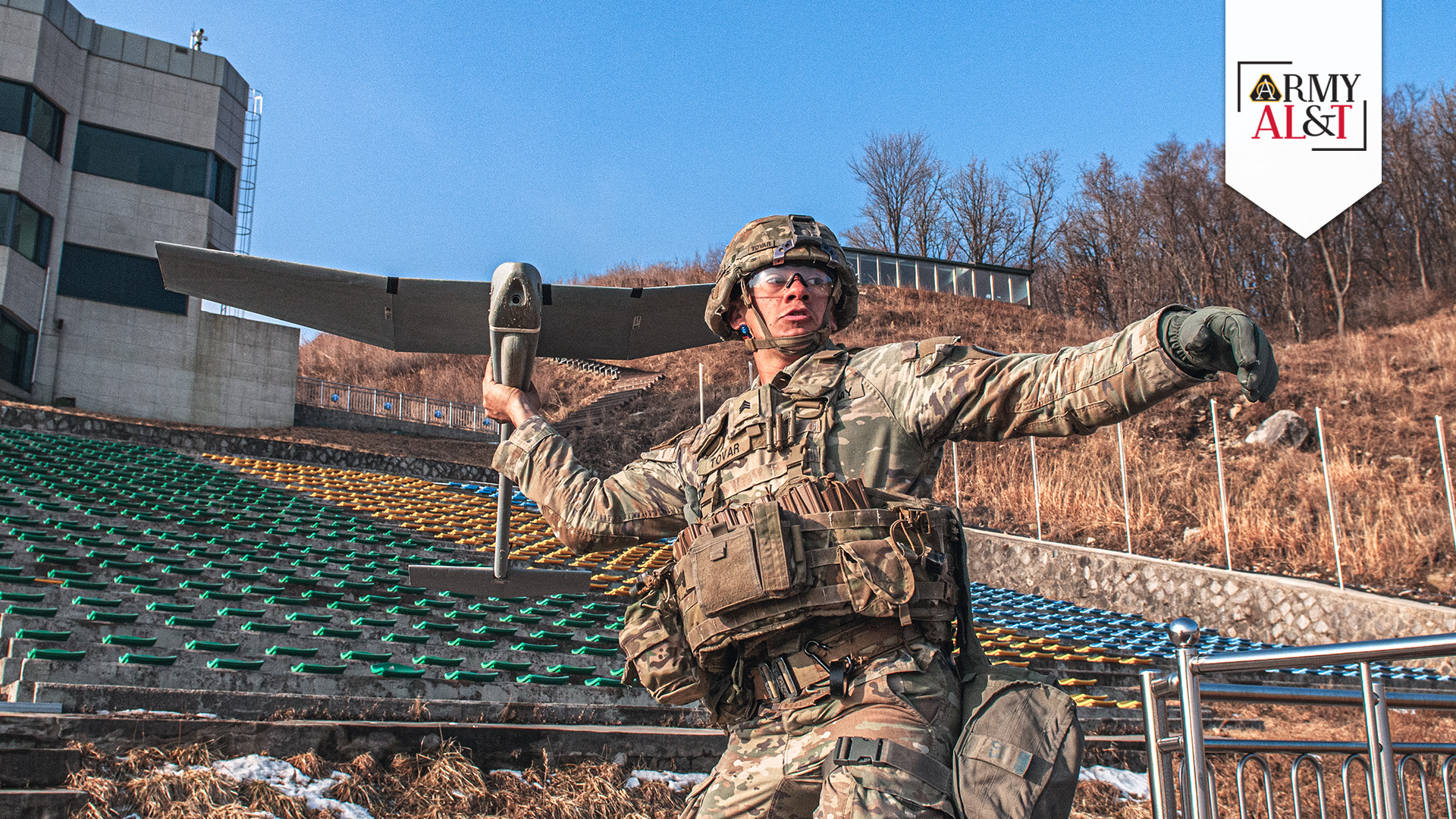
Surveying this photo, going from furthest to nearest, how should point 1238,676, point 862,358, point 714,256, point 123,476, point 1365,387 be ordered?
point 714,256
point 1365,387
point 123,476
point 1238,676
point 862,358

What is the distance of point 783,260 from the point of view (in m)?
3.02

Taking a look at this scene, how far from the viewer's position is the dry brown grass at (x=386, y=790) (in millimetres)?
4438

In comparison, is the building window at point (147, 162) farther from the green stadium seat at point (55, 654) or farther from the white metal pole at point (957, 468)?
the green stadium seat at point (55, 654)

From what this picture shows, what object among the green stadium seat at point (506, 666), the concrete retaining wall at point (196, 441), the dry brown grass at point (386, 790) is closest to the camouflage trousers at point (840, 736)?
the dry brown grass at point (386, 790)

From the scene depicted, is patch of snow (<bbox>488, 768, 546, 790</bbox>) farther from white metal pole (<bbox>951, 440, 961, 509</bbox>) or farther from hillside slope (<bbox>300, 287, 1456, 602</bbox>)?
white metal pole (<bbox>951, 440, 961, 509</bbox>)


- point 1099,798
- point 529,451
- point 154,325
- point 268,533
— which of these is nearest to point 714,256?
point 154,325

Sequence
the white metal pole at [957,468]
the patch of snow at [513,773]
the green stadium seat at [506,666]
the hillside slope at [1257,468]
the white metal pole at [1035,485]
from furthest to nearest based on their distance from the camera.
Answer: the white metal pole at [957,468] → the white metal pole at [1035,485] → the hillside slope at [1257,468] → the green stadium seat at [506,666] → the patch of snow at [513,773]

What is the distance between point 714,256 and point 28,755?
1462 inches

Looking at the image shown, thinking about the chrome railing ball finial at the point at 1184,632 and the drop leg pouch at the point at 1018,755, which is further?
the chrome railing ball finial at the point at 1184,632

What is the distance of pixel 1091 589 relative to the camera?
15.2 meters

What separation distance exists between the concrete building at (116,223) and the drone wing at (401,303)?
66.3 feet

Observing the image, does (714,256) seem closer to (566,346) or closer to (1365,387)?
(1365,387)

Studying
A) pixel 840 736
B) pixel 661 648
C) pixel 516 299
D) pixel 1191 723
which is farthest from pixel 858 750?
pixel 516 299

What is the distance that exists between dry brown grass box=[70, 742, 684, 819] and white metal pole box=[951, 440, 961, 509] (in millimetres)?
12761
